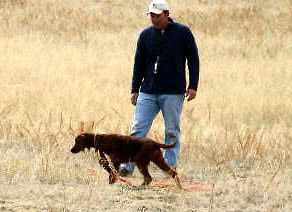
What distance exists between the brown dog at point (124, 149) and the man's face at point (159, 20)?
1.11 meters

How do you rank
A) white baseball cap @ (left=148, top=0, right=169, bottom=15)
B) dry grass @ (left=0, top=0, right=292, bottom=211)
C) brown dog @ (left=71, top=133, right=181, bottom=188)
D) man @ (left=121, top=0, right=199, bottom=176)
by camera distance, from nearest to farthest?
dry grass @ (left=0, top=0, right=292, bottom=211)
brown dog @ (left=71, top=133, right=181, bottom=188)
white baseball cap @ (left=148, top=0, right=169, bottom=15)
man @ (left=121, top=0, right=199, bottom=176)

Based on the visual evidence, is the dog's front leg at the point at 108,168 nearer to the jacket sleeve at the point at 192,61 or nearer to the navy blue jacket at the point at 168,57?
the navy blue jacket at the point at 168,57

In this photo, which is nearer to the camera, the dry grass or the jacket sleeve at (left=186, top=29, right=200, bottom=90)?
the dry grass

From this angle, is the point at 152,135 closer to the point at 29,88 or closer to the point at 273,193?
the point at 273,193

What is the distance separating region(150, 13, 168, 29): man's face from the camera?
6.84 meters

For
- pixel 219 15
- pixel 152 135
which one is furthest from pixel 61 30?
pixel 152 135

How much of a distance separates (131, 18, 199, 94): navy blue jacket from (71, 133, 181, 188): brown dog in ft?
2.63

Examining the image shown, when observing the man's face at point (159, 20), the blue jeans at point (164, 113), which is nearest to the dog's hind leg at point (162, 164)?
the blue jeans at point (164, 113)

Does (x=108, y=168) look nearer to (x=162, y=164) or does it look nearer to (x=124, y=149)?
(x=124, y=149)

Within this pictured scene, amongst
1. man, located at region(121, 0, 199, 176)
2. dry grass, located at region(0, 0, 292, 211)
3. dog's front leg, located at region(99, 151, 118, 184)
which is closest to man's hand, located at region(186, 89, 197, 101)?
man, located at region(121, 0, 199, 176)

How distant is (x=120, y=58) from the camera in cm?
1647

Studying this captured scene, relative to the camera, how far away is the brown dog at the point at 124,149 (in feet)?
21.2

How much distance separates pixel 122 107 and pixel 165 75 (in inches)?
163

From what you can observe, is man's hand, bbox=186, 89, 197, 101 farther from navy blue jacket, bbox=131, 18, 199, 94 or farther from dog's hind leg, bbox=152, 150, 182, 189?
dog's hind leg, bbox=152, 150, 182, 189
